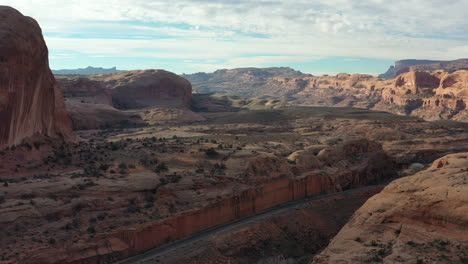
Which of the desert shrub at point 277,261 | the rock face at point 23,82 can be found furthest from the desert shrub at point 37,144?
the desert shrub at point 277,261

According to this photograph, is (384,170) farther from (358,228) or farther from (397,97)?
(397,97)

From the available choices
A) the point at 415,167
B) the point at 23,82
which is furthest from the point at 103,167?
the point at 415,167

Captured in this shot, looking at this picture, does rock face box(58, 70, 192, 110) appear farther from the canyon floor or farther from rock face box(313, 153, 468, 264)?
rock face box(313, 153, 468, 264)

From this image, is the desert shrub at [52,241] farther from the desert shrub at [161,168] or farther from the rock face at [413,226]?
the rock face at [413,226]

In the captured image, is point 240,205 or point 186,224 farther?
point 240,205

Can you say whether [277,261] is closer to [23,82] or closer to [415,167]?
[23,82]

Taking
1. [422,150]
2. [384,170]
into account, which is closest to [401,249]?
[384,170]
